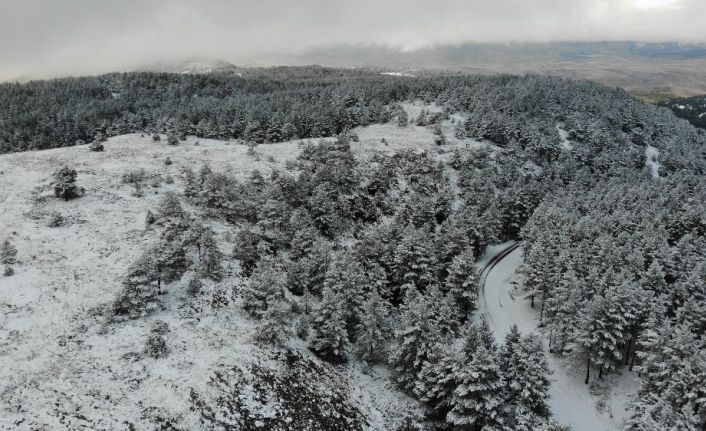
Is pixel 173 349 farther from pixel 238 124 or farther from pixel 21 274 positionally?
pixel 238 124

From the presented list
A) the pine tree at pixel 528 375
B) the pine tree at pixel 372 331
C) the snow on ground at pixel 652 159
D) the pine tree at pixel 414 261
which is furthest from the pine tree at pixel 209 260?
the snow on ground at pixel 652 159

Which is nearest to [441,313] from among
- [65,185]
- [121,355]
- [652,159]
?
[121,355]

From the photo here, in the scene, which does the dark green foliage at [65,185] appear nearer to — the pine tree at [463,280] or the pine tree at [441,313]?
the pine tree at [441,313]

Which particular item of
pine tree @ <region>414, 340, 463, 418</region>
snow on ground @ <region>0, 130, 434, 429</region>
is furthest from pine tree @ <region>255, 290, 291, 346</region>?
pine tree @ <region>414, 340, 463, 418</region>

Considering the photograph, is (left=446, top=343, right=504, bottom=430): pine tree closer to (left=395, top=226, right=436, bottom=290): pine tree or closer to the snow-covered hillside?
the snow-covered hillside

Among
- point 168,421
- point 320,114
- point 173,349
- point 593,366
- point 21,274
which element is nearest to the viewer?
point 168,421

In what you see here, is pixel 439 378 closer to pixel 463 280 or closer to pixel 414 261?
pixel 463 280

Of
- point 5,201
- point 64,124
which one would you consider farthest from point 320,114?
point 5,201
